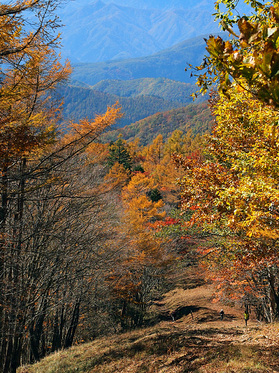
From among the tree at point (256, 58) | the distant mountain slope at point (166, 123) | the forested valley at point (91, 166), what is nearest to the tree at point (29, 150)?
the forested valley at point (91, 166)

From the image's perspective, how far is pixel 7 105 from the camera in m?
5.05

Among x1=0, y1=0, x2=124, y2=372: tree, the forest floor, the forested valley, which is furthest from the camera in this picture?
the forest floor

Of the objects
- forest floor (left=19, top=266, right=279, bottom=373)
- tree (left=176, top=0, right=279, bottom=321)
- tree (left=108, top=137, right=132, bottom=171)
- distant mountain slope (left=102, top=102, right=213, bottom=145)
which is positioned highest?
distant mountain slope (left=102, top=102, right=213, bottom=145)

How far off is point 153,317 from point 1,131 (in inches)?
746

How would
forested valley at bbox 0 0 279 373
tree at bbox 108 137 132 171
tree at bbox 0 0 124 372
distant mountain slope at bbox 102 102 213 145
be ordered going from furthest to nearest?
distant mountain slope at bbox 102 102 213 145 → tree at bbox 108 137 132 171 → tree at bbox 0 0 124 372 → forested valley at bbox 0 0 279 373

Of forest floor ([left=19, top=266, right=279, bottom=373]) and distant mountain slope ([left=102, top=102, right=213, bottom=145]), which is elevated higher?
distant mountain slope ([left=102, top=102, right=213, bottom=145])

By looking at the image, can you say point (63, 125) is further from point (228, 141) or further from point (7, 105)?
point (228, 141)

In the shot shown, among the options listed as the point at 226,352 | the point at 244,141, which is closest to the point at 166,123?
the point at 244,141

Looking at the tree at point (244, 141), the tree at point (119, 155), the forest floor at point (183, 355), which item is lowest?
the forest floor at point (183, 355)

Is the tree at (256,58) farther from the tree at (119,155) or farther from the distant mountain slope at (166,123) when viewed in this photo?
the distant mountain slope at (166,123)

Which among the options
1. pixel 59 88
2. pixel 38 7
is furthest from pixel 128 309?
pixel 38 7

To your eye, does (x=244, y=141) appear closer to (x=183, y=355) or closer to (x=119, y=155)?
(x=183, y=355)

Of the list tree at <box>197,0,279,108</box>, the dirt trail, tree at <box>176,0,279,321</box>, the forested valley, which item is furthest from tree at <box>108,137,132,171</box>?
tree at <box>197,0,279,108</box>

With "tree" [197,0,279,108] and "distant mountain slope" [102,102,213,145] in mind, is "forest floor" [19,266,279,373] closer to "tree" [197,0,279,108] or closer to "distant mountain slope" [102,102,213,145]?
"tree" [197,0,279,108]
